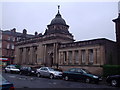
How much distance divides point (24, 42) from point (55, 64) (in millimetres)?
14226

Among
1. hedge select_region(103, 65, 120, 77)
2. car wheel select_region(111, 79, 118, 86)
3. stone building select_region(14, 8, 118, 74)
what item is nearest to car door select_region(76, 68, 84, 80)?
car wheel select_region(111, 79, 118, 86)

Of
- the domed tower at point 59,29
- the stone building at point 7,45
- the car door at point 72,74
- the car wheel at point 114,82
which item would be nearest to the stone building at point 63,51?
the domed tower at point 59,29

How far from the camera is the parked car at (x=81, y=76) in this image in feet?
52.8

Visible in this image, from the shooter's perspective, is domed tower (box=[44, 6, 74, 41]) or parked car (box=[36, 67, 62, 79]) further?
domed tower (box=[44, 6, 74, 41])

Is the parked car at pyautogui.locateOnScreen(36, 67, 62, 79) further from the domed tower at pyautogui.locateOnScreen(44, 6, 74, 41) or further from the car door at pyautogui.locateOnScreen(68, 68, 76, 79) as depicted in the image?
the domed tower at pyautogui.locateOnScreen(44, 6, 74, 41)

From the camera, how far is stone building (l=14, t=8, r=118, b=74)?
943 inches

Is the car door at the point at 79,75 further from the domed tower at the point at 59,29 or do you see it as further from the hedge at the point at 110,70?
the domed tower at the point at 59,29

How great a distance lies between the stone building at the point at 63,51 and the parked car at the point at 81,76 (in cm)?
672

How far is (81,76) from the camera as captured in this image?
55.8 ft

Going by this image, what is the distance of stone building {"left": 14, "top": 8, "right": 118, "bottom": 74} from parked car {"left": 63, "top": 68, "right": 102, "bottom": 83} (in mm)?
6721

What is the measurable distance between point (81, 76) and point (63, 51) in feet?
43.4

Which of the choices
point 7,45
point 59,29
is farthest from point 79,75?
point 7,45

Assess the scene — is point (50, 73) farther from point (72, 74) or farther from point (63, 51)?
point (63, 51)

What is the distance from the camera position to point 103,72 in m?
22.1
